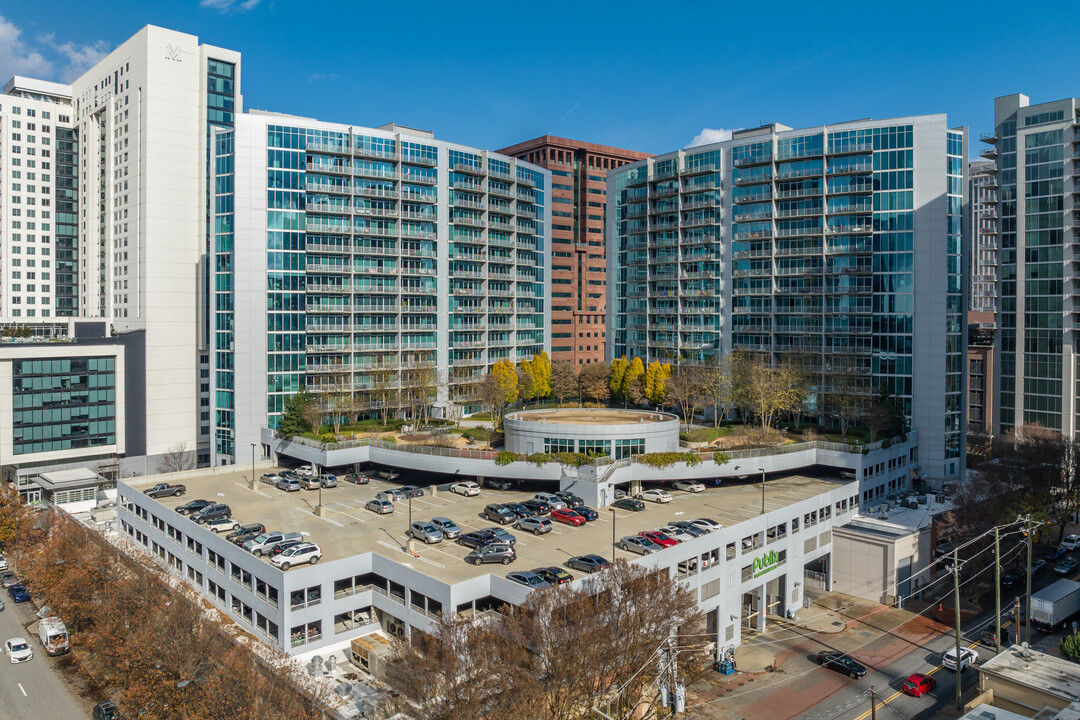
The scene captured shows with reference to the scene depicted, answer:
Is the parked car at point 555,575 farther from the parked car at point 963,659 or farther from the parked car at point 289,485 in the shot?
the parked car at point 289,485

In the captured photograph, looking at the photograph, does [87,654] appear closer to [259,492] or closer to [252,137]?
[259,492]

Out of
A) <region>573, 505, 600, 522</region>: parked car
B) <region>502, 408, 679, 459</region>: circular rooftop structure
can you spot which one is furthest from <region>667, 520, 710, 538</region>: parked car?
<region>502, 408, 679, 459</region>: circular rooftop structure

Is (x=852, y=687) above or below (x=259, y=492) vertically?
below

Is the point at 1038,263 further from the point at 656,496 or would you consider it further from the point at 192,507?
the point at 192,507

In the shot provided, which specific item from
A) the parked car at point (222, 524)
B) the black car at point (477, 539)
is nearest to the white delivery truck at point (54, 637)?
the parked car at point (222, 524)

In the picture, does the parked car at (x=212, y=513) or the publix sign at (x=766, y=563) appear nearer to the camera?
the publix sign at (x=766, y=563)

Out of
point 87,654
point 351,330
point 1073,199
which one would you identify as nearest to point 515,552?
point 87,654
